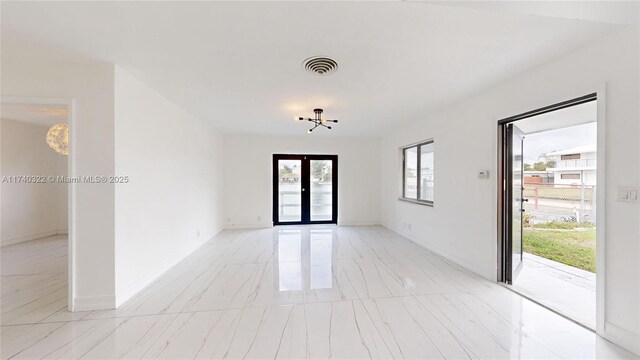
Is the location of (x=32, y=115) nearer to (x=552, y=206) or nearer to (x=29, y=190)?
(x=29, y=190)

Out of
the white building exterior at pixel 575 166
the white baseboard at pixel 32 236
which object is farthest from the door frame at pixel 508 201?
the white baseboard at pixel 32 236

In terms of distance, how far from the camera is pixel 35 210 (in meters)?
5.10

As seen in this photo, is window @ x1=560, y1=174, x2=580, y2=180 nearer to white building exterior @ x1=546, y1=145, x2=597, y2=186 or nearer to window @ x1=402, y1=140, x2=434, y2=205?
white building exterior @ x1=546, y1=145, x2=597, y2=186

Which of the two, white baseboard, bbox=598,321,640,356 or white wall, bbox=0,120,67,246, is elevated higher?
white wall, bbox=0,120,67,246

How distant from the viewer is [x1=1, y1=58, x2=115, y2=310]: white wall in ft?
7.66

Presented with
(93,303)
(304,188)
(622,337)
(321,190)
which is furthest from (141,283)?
(321,190)

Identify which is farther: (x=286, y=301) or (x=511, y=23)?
(x=286, y=301)

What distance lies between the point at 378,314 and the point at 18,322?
3132 millimetres

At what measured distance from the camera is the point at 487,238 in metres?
3.11

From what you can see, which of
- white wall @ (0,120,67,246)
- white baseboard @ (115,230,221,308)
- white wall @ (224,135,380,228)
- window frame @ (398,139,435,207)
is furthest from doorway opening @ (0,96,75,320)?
window frame @ (398,139,435,207)

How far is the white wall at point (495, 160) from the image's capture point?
180cm

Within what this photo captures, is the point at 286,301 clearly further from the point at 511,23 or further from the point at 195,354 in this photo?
the point at 511,23

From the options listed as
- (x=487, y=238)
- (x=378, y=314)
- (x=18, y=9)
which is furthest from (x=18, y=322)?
(x=487, y=238)

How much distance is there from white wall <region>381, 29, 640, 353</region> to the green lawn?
123 cm
